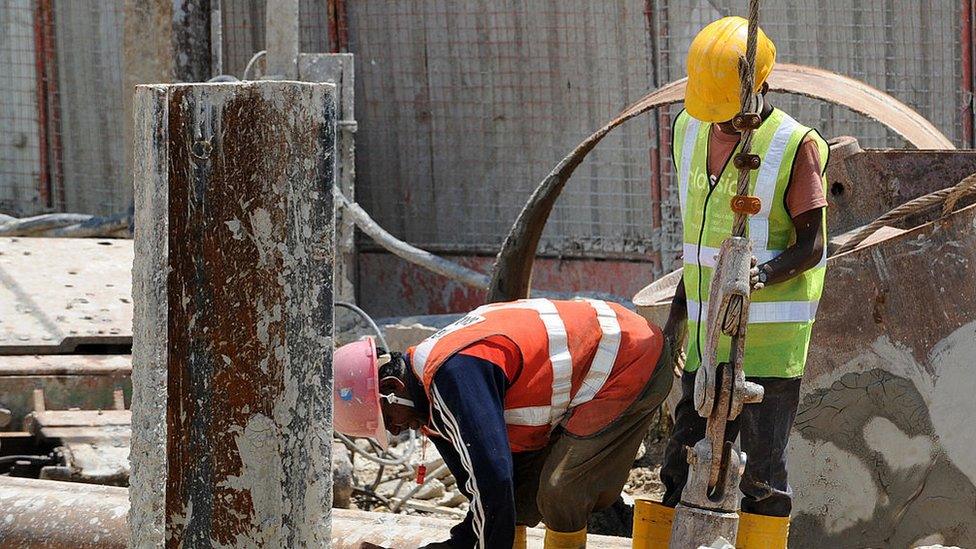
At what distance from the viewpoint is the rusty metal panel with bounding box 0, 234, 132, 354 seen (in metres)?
5.60

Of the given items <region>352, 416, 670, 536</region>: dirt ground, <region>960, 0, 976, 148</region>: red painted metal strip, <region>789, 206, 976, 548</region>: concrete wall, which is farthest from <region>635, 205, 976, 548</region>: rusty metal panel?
<region>960, 0, 976, 148</region>: red painted metal strip

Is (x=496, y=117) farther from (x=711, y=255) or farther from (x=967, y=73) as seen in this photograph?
(x=711, y=255)

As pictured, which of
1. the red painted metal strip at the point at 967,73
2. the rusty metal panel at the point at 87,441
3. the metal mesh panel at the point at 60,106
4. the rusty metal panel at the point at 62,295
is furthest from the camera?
the metal mesh panel at the point at 60,106

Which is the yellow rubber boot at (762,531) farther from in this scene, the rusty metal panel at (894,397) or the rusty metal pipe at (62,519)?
the rusty metal pipe at (62,519)

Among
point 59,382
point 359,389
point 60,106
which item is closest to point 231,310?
point 359,389

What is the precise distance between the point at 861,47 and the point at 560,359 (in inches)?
174

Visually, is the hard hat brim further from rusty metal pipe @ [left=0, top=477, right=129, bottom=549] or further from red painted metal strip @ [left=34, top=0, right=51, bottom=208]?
red painted metal strip @ [left=34, top=0, right=51, bottom=208]

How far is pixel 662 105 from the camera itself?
4.99 metres

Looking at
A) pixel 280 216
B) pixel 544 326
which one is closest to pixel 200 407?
pixel 280 216

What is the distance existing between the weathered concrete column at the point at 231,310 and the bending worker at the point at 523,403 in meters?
0.48

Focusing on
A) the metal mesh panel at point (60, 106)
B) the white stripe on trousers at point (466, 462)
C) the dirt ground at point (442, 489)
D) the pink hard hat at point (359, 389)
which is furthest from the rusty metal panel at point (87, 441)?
the metal mesh panel at point (60, 106)

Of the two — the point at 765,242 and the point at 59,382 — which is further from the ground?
the point at 765,242

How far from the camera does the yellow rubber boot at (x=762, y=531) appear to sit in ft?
12.4

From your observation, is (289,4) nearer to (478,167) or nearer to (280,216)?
(478,167)
